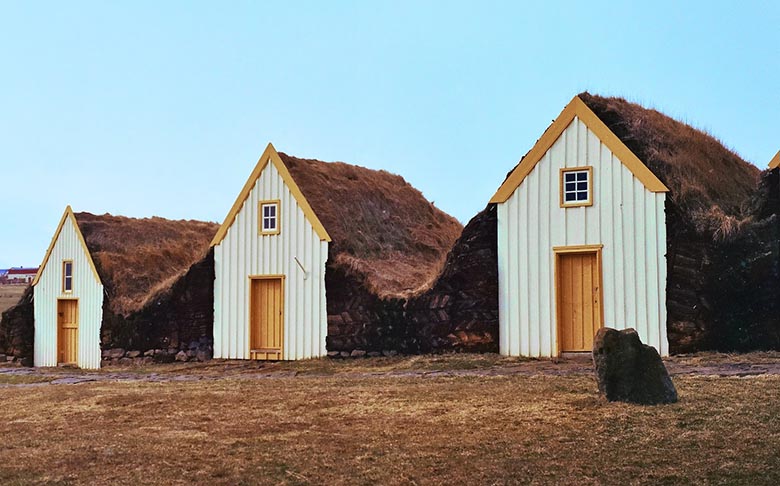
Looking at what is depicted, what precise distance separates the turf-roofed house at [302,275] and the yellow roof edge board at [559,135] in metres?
3.07

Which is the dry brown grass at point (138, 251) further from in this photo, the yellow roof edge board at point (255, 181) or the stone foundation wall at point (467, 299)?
the stone foundation wall at point (467, 299)

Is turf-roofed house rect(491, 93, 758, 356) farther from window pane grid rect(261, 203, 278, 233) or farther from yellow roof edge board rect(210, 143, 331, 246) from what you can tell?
window pane grid rect(261, 203, 278, 233)

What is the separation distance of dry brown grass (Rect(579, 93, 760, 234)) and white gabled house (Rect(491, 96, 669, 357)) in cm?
62

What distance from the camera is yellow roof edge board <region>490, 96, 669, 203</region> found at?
17.1 meters

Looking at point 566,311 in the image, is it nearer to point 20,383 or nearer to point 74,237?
point 20,383

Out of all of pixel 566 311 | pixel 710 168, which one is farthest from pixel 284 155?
pixel 710 168

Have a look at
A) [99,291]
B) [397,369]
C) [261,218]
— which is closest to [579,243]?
[397,369]

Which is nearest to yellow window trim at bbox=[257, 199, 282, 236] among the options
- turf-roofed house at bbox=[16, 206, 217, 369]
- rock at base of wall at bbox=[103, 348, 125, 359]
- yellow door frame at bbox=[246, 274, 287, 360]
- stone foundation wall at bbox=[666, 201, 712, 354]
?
yellow door frame at bbox=[246, 274, 287, 360]

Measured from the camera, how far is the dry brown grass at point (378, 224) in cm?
2078

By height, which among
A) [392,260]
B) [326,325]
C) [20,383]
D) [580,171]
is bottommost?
[20,383]

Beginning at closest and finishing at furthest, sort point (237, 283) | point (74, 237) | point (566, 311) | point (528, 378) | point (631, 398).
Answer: point (631, 398), point (528, 378), point (566, 311), point (237, 283), point (74, 237)

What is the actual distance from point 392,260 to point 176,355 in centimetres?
603

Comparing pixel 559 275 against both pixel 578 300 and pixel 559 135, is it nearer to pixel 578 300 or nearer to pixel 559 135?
pixel 578 300

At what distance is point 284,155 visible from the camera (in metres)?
23.1
